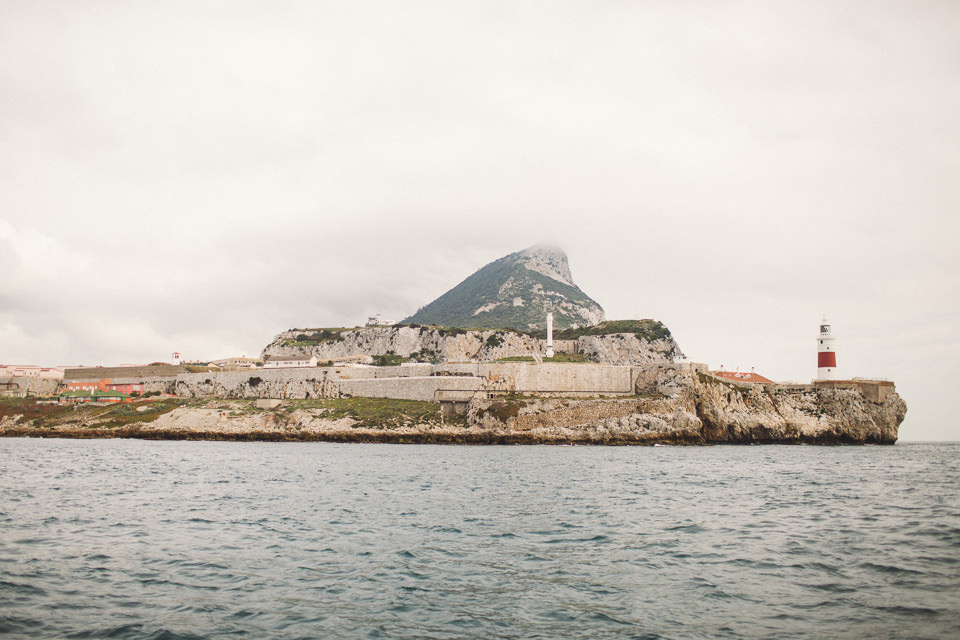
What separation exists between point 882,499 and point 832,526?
6966mm

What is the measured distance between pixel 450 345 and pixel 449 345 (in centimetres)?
18

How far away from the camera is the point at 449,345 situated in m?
102

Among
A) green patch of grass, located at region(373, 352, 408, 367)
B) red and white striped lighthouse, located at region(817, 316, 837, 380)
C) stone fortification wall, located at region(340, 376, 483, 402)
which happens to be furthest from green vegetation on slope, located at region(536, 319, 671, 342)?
Result: stone fortification wall, located at region(340, 376, 483, 402)

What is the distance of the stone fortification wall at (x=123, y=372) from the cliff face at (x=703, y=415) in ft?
172

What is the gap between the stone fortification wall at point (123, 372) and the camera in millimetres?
89812

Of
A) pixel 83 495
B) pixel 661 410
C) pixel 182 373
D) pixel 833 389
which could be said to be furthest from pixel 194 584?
pixel 182 373

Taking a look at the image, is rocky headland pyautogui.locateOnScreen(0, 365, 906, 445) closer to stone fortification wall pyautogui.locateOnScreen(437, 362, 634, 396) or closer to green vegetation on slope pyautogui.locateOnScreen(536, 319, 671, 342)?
stone fortification wall pyautogui.locateOnScreen(437, 362, 634, 396)

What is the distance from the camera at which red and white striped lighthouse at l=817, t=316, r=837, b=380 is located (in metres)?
72.3

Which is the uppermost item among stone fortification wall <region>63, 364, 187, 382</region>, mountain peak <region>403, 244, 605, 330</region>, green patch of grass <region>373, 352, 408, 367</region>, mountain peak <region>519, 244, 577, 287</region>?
mountain peak <region>519, 244, 577, 287</region>

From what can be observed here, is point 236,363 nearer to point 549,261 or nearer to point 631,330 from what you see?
point 631,330

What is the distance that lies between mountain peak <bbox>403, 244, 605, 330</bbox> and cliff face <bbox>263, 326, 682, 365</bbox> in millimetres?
20903

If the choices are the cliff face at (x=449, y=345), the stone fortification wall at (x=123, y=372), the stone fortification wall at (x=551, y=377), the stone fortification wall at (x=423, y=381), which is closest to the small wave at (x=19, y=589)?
the stone fortification wall at (x=423, y=381)

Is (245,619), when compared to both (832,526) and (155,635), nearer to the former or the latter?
(155,635)

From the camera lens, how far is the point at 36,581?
32.6ft
